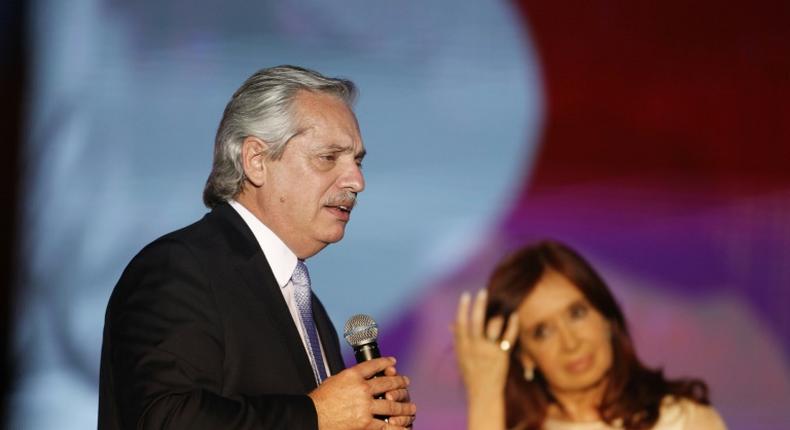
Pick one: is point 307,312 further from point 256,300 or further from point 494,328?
point 494,328

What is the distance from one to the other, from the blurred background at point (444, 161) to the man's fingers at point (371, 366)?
1620mm

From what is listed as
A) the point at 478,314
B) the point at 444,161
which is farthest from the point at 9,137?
the point at 478,314

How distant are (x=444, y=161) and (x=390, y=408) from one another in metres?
1.88

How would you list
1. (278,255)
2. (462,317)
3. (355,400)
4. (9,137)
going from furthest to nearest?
1. (462,317)
2. (9,137)
3. (278,255)
4. (355,400)

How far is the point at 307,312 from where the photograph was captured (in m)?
1.95

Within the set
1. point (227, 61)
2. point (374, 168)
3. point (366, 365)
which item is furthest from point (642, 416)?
point (366, 365)

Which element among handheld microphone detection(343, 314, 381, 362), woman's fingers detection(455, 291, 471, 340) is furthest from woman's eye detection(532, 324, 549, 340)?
handheld microphone detection(343, 314, 381, 362)

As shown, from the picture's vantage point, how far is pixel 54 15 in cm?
321

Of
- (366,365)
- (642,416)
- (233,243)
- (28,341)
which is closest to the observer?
(366,365)

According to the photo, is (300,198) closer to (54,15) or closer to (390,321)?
(390,321)

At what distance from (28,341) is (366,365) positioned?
6.05 feet

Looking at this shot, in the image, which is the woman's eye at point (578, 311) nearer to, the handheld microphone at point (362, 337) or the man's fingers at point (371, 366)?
the handheld microphone at point (362, 337)

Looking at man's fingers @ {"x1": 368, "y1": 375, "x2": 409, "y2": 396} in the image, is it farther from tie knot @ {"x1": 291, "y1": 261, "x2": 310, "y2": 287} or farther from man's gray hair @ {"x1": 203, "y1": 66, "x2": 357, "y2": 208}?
man's gray hair @ {"x1": 203, "y1": 66, "x2": 357, "y2": 208}

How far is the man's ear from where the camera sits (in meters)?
1.89
